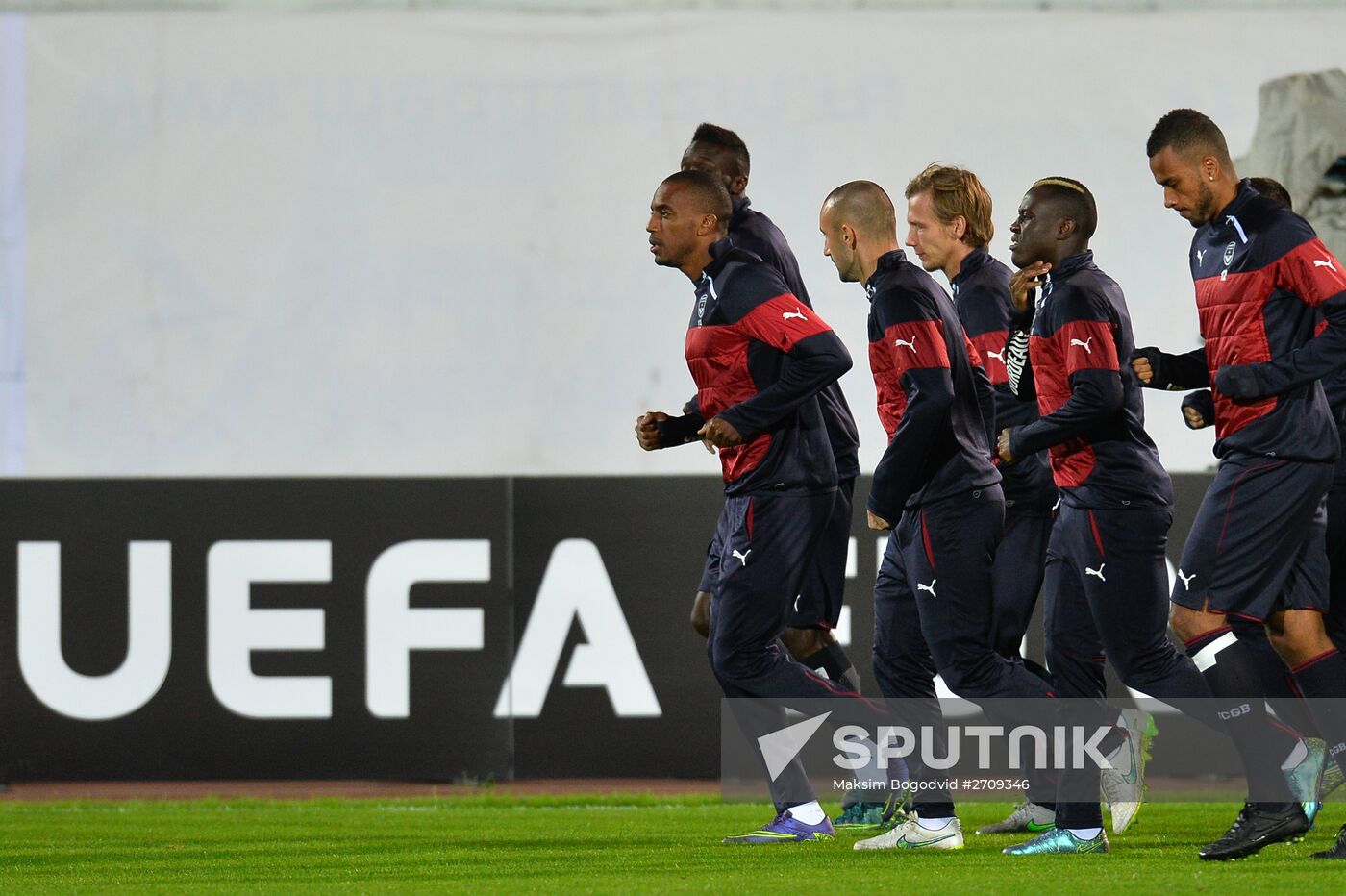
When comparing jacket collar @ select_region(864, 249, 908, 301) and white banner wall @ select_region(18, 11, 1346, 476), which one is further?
white banner wall @ select_region(18, 11, 1346, 476)

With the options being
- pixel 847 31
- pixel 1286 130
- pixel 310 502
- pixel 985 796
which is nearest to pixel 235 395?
pixel 310 502

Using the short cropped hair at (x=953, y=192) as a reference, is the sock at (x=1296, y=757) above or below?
below

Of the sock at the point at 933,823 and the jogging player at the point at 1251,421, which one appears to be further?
the sock at the point at 933,823

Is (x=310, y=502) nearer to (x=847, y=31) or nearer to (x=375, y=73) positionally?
(x=375, y=73)

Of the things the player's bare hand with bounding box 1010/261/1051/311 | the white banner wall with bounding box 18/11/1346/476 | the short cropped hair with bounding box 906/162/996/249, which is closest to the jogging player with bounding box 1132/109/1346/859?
the player's bare hand with bounding box 1010/261/1051/311

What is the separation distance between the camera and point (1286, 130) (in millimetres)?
8539

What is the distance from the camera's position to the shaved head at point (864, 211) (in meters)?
5.26

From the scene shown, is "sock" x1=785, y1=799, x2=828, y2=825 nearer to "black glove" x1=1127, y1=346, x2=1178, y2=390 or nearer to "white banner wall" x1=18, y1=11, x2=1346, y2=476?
"black glove" x1=1127, y1=346, x2=1178, y2=390

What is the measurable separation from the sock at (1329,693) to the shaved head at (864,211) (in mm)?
1676

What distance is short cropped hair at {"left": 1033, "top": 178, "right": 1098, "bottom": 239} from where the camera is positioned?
213 inches

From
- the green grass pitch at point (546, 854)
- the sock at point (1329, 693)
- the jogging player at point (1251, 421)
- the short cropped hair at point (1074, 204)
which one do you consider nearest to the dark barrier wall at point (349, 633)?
the green grass pitch at point (546, 854)

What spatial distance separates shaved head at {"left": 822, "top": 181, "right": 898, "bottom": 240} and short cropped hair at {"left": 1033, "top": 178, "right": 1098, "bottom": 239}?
1.77 feet

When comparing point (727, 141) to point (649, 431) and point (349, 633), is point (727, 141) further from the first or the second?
point (349, 633)

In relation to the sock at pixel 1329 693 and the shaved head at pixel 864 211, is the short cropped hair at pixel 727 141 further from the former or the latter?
the sock at pixel 1329 693
